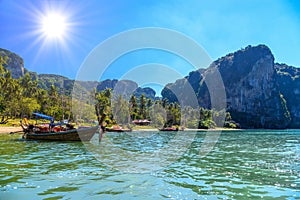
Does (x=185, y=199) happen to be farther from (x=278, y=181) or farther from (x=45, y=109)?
(x=45, y=109)

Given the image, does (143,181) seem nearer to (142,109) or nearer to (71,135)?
(71,135)

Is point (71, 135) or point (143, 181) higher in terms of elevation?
point (71, 135)

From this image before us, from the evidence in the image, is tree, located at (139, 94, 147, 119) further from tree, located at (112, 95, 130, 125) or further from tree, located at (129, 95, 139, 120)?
tree, located at (112, 95, 130, 125)

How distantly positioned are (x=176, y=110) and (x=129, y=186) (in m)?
115

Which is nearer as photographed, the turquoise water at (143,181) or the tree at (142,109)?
the turquoise water at (143,181)

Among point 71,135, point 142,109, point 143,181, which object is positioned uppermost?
point 142,109

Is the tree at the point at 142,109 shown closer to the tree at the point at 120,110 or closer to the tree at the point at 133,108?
the tree at the point at 133,108

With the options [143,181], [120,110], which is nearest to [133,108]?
[120,110]

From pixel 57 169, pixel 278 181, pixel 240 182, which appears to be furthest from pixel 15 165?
pixel 278 181

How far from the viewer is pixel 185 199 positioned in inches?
372

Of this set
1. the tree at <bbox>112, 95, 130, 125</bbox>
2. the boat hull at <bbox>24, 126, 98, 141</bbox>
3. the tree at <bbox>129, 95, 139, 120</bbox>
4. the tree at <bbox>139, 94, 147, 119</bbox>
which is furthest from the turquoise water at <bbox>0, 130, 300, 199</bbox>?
the tree at <bbox>139, 94, 147, 119</bbox>

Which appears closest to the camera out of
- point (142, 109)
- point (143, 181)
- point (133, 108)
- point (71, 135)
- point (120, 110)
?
point (143, 181)

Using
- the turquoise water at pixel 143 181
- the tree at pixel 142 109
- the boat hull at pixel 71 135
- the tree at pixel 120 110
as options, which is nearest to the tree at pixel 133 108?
the tree at pixel 142 109

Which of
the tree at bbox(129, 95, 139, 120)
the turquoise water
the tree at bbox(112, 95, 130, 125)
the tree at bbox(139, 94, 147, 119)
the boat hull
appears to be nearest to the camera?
the turquoise water
